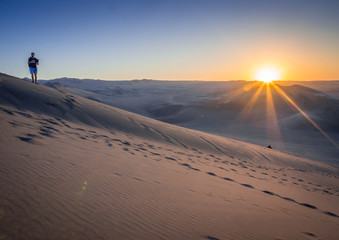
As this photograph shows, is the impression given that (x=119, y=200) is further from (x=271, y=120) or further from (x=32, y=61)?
(x=271, y=120)

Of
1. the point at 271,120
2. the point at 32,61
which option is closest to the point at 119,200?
the point at 32,61

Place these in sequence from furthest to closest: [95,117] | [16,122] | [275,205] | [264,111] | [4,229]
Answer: [264,111], [95,117], [16,122], [275,205], [4,229]

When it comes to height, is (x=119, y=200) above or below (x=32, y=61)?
below

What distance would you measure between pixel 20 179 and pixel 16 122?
3173mm

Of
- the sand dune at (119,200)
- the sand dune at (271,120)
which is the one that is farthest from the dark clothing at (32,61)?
the sand dune at (271,120)

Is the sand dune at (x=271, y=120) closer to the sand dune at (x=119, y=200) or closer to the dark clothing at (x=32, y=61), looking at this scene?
the sand dune at (x=119, y=200)

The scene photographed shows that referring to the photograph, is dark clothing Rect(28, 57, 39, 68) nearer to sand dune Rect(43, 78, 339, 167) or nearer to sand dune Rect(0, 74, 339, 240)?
sand dune Rect(0, 74, 339, 240)

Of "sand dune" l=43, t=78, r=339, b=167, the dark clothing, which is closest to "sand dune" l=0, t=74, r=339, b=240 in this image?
the dark clothing

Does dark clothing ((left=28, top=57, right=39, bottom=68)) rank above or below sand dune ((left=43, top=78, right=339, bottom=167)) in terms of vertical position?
above

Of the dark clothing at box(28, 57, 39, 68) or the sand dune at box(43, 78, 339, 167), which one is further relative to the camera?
the sand dune at box(43, 78, 339, 167)

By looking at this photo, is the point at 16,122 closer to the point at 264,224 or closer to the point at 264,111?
the point at 264,224

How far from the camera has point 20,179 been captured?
2271mm

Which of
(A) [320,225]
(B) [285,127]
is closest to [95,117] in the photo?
(A) [320,225]

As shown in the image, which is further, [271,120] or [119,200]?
[271,120]
